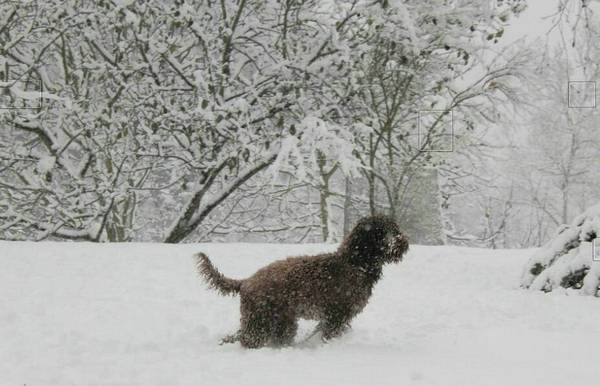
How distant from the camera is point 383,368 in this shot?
411 cm

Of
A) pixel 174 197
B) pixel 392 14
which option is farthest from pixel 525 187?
pixel 392 14

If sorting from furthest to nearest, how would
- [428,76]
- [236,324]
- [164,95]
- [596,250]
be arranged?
[428,76] → [164,95] → [596,250] → [236,324]

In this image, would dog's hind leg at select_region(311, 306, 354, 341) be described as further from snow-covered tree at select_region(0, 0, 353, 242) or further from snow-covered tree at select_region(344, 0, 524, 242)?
snow-covered tree at select_region(0, 0, 353, 242)

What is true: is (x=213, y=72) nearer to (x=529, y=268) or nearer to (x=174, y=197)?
(x=529, y=268)

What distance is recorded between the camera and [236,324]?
5863 mm

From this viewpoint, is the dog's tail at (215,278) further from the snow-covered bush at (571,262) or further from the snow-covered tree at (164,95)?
the snow-covered tree at (164,95)

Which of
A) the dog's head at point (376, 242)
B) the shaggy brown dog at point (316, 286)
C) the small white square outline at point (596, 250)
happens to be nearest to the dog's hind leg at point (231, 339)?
the shaggy brown dog at point (316, 286)

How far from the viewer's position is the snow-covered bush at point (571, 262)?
6.94 m

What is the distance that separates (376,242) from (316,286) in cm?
62

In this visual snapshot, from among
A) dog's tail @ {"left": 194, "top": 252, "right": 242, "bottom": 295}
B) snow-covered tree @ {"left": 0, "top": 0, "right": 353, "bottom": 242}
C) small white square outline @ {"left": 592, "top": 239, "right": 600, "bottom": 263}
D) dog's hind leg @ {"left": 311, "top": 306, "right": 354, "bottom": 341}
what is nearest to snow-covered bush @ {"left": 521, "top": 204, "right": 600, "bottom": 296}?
small white square outline @ {"left": 592, "top": 239, "right": 600, "bottom": 263}

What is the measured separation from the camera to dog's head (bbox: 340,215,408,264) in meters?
4.97

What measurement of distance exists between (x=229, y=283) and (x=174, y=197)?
17287 millimetres

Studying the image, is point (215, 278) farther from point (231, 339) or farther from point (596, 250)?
point (596, 250)

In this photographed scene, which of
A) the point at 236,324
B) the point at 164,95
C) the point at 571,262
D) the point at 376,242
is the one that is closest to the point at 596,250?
the point at 571,262
